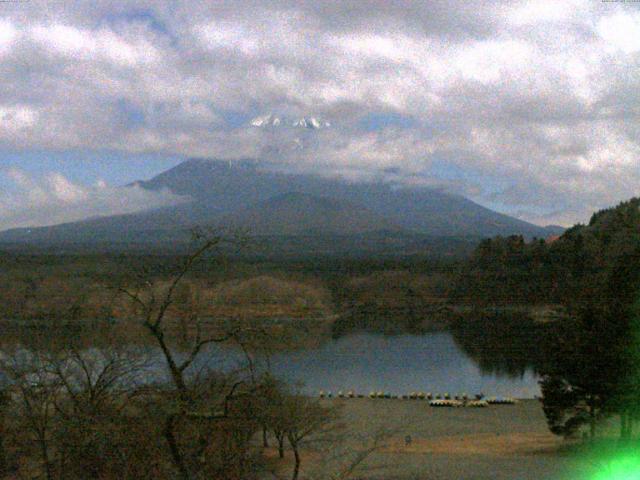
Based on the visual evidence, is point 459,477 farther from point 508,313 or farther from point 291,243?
point 291,243

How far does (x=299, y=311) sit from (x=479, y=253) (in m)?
19.1

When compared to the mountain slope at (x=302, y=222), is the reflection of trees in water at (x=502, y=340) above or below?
below

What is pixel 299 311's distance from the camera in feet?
201

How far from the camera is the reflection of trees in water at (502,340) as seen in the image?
125 feet

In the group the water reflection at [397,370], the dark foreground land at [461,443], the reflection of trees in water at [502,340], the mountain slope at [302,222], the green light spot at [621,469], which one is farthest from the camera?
the mountain slope at [302,222]

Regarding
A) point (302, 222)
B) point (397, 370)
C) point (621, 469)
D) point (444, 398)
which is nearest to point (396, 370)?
point (397, 370)

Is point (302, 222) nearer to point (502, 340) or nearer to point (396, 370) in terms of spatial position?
point (502, 340)

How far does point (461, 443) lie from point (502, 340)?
27.7 meters

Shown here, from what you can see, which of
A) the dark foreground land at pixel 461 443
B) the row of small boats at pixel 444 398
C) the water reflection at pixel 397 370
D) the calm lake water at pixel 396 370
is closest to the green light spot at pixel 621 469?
the dark foreground land at pixel 461 443

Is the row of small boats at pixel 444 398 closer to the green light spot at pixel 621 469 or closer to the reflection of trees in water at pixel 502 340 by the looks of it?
the reflection of trees in water at pixel 502 340

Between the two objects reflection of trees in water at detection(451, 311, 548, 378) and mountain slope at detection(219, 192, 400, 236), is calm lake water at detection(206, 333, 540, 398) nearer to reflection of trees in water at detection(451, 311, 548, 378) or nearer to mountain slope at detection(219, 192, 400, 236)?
reflection of trees in water at detection(451, 311, 548, 378)

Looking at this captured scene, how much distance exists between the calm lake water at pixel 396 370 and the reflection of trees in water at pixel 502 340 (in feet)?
2.15

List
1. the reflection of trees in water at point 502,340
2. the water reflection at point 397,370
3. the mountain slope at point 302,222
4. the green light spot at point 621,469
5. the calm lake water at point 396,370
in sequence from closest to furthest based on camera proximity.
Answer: the green light spot at point 621,469 → the calm lake water at point 396,370 → the water reflection at point 397,370 → the reflection of trees in water at point 502,340 → the mountain slope at point 302,222

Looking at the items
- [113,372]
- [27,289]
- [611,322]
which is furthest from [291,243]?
[113,372]
